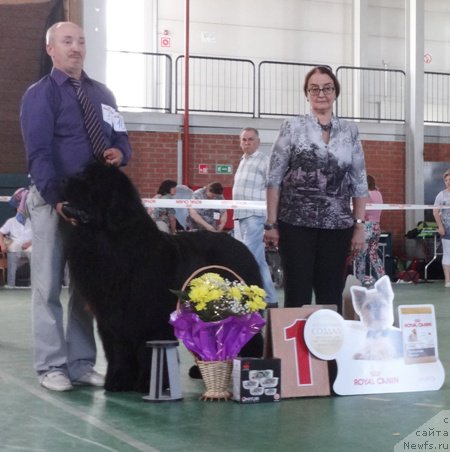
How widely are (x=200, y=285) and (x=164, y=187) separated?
7425 millimetres

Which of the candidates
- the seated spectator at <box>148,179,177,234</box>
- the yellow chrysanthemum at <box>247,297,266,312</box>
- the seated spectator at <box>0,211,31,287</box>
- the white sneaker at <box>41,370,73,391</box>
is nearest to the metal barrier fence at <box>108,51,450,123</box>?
the seated spectator at <box>148,179,177,234</box>

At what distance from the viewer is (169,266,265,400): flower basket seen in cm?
404

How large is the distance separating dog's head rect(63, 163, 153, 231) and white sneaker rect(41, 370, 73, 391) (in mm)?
794

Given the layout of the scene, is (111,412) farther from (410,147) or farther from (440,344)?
(410,147)

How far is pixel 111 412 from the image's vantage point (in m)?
3.77

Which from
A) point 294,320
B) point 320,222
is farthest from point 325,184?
point 294,320

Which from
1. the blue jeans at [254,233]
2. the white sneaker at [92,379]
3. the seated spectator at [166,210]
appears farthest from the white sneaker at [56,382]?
the seated spectator at [166,210]

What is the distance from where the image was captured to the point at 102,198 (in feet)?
13.3

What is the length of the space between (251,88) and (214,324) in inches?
447

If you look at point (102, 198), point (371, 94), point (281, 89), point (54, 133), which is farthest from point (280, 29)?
point (102, 198)

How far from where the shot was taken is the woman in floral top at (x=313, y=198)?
444 centimetres

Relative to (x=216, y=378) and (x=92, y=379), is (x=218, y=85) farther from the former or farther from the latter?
(x=216, y=378)

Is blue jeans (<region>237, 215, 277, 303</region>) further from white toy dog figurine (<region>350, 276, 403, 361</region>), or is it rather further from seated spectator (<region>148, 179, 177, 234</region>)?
white toy dog figurine (<region>350, 276, 403, 361</region>)

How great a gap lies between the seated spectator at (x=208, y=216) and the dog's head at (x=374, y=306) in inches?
244
